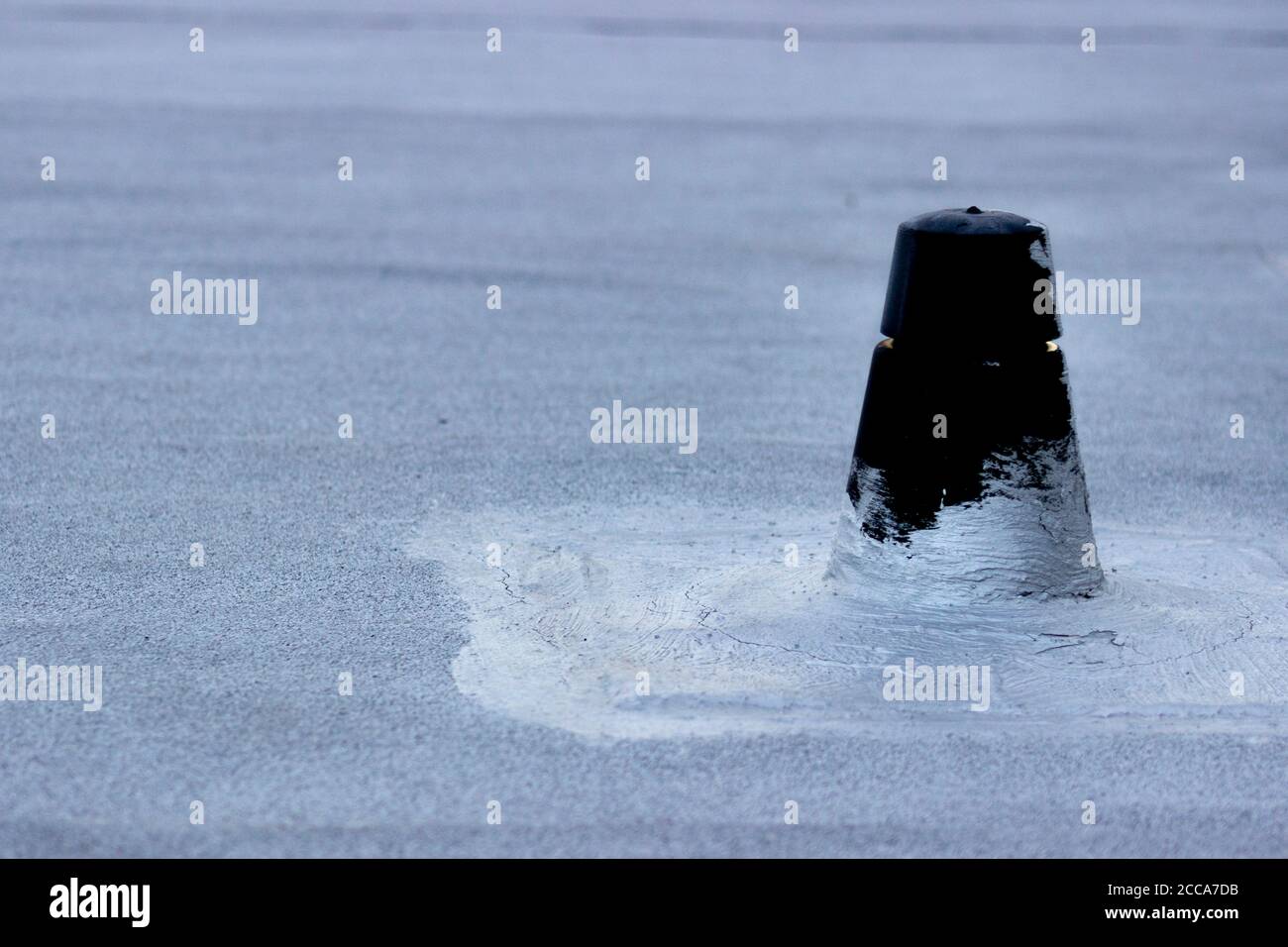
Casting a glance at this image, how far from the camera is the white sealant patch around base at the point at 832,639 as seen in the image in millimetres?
4234

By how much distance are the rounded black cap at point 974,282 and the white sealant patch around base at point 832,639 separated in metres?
0.63

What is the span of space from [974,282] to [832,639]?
3.26 ft

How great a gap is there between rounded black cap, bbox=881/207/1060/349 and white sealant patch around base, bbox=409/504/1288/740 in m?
0.63

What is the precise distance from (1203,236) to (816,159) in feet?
10.7

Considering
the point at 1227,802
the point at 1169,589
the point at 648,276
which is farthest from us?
the point at 648,276

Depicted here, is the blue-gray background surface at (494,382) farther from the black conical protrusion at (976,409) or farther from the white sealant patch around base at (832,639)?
the black conical protrusion at (976,409)

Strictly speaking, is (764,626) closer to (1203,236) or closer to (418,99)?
(1203,236)

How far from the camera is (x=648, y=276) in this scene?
934cm

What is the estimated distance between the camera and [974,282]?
4477 mm

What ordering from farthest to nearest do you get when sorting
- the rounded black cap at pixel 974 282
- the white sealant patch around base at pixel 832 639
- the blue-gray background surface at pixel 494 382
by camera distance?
1. the rounded black cap at pixel 974 282
2. the white sealant patch around base at pixel 832 639
3. the blue-gray background surface at pixel 494 382

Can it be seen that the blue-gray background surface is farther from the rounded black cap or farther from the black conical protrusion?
the rounded black cap

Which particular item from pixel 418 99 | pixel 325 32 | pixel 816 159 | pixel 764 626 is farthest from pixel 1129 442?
pixel 325 32

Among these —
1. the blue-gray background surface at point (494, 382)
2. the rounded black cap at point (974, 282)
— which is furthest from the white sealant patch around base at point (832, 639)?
the rounded black cap at point (974, 282)

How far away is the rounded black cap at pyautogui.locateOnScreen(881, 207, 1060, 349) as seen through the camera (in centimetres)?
448
